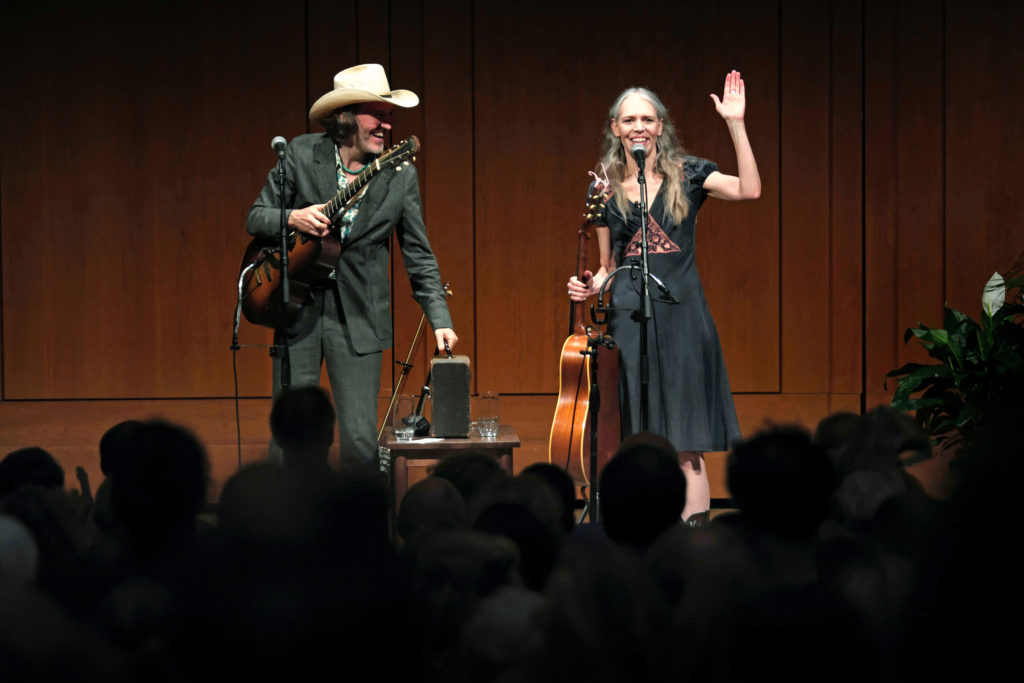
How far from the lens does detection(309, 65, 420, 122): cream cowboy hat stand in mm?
3096

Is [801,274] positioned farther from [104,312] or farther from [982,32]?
[104,312]

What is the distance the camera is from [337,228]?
9.94 ft

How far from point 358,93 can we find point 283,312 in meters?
0.75

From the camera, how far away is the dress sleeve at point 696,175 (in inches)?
122

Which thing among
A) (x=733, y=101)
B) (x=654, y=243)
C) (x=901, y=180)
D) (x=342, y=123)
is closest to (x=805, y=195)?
(x=901, y=180)

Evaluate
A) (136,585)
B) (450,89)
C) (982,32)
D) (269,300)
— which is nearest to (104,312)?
(450,89)

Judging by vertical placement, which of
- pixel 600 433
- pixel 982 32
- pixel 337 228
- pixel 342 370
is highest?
pixel 982 32

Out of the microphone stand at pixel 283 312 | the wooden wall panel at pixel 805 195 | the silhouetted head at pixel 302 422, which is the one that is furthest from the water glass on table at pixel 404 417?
the wooden wall panel at pixel 805 195

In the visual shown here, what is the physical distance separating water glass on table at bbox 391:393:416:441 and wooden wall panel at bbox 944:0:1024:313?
3.51 m

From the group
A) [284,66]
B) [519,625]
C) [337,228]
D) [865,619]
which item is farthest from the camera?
[284,66]

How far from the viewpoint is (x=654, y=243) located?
120 inches

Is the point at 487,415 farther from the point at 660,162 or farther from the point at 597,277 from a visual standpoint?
the point at 660,162

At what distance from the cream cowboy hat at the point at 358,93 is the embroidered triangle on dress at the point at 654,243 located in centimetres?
82

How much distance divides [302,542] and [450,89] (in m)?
4.62
